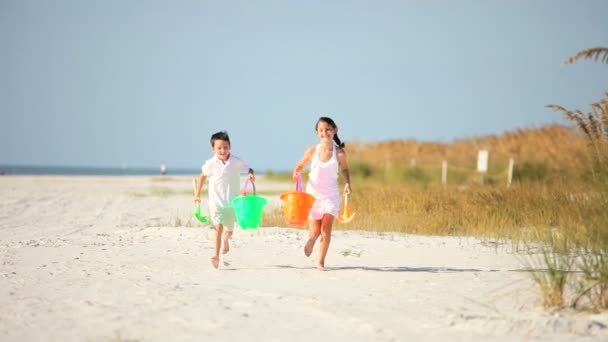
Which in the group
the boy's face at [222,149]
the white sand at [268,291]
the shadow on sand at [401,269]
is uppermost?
the boy's face at [222,149]

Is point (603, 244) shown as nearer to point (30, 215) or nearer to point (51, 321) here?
point (51, 321)

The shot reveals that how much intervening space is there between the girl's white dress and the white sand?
646 mm

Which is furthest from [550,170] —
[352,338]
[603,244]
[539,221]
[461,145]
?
[352,338]

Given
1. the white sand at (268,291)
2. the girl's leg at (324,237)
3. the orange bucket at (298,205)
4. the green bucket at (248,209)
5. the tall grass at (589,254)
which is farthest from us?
the green bucket at (248,209)

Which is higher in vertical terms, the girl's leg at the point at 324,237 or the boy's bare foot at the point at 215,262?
the girl's leg at the point at 324,237

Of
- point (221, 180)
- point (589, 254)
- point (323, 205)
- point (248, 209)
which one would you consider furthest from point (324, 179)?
point (589, 254)

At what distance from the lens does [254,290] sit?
604cm

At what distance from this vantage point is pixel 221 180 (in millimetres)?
7426

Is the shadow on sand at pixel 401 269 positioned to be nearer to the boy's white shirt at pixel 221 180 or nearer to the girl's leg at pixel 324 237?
the girl's leg at pixel 324 237

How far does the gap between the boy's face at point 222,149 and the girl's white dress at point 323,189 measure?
3.14 ft

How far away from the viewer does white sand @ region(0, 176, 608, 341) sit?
470 centimetres

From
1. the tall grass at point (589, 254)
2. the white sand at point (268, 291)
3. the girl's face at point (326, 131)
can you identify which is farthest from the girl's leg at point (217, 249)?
the tall grass at point (589, 254)

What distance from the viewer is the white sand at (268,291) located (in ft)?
15.4

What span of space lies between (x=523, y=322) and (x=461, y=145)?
28.4 metres
